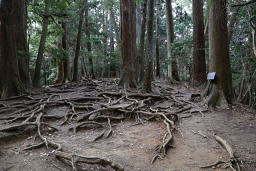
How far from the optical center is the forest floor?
3443mm

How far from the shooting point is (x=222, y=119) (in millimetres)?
5695

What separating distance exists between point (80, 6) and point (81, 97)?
27.2 feet

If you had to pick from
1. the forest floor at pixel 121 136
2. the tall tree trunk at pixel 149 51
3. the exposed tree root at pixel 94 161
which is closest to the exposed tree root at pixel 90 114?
the forest floor at pixel 121 136

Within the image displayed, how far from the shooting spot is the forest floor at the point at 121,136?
11.3ft

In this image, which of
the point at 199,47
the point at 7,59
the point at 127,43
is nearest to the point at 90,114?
the point at 7,59

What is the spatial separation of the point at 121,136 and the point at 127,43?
629cm

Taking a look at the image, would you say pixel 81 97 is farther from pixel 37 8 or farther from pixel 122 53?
pixel 37 8

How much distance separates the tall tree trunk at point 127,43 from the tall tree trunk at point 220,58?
400 centimetres

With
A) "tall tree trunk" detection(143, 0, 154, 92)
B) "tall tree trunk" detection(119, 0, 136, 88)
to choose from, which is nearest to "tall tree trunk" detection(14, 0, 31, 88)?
"tall tree trunk" detection(119, 0, 136, 88)

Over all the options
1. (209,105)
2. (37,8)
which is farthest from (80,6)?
(209,105)

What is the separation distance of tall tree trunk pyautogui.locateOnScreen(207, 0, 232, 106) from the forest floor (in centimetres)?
52

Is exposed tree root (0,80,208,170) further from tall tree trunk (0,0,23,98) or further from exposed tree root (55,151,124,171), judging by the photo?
exposed tree root (55,151,124,171)

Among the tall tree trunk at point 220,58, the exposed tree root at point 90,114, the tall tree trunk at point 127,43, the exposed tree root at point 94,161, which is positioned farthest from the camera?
the tall tree trunk at point 127,43

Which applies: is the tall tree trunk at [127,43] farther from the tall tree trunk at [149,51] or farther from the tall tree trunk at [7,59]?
the tall tree trunk at [7,59]
